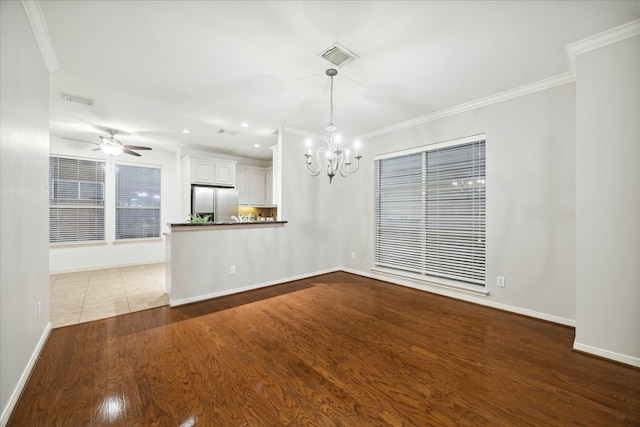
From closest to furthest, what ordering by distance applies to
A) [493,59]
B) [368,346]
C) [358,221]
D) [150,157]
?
[368,346]
[493,59]
[358,221]
[150,157]

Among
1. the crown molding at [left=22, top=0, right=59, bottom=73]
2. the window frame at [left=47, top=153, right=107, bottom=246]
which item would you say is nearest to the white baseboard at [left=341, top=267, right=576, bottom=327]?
the crown molding at [left=22, top=0, right=59, bottom=73]

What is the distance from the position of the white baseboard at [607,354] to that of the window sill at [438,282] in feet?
3.58

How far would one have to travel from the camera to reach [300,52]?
8.03ft

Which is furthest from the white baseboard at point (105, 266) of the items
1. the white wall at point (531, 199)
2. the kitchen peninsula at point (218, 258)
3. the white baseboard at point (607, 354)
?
the white baseboard at point (607, 354)

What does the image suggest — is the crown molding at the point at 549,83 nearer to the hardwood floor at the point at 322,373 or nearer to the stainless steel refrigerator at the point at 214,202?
the hardwood floor at the point at 322,373

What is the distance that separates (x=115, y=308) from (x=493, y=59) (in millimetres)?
5225

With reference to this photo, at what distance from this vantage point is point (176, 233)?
3.49 meters

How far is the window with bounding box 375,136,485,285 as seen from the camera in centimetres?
359

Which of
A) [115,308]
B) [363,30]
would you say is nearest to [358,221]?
[363,30]

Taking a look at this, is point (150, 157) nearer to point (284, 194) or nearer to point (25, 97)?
point (284, 194)

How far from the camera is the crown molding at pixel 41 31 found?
186 cm

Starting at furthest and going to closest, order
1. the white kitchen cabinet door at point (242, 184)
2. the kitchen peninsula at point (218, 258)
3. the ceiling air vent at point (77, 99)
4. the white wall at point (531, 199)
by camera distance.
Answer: the white kitchen cabinet door at point (242, 184)
the kitchen peninsula at point (218, 258)
the ceiling air vent at point (77, 99)
the white wall at point (531, 199)

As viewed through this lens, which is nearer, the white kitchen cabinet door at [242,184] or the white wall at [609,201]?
the white wall at [609,201]

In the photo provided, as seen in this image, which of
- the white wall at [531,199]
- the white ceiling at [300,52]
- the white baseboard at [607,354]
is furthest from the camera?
the white wall at [531,199]
